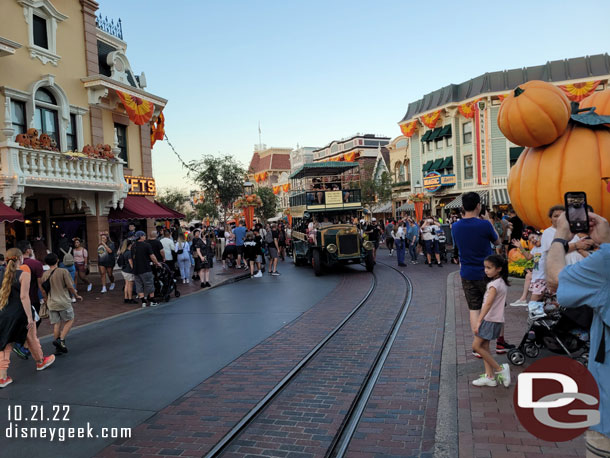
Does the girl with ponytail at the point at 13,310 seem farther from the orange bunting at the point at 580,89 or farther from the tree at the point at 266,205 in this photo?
the tree at the point at 266,205

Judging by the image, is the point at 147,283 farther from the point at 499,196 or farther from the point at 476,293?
the point at 499,196

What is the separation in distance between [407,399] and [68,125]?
14.6m

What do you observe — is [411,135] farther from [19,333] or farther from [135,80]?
[19,333]

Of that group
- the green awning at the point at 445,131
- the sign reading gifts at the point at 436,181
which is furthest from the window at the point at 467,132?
the sign reading gifts at the point at 436,181

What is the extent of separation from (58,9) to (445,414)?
54.5 feet

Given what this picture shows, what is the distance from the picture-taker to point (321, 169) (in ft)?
58.9

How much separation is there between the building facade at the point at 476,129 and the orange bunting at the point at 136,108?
20347 mm

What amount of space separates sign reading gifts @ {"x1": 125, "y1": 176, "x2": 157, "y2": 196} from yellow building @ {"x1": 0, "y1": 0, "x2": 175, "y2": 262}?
0.04m

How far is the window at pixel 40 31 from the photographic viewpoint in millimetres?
13984

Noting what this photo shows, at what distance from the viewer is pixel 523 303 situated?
7.77 m

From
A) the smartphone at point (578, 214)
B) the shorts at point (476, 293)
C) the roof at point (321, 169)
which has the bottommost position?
the shorts at point (476, 293)

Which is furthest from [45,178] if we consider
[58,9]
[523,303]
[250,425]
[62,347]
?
[523,303]

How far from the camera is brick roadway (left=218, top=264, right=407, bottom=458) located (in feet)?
12.2

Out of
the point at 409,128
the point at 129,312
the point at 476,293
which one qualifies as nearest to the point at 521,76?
the point at 409,128
